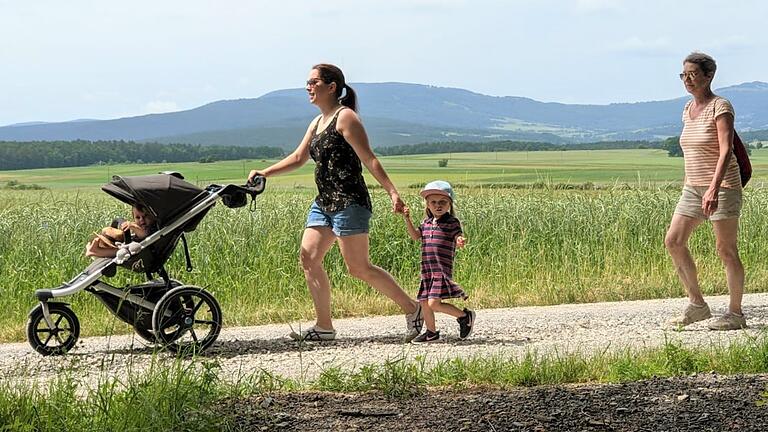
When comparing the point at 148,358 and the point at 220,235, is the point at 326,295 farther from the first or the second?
the point at 220,235

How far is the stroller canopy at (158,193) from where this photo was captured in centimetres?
853

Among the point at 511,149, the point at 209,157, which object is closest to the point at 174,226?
the point at 209,157

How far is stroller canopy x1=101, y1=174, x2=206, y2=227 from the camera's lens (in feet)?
28.0

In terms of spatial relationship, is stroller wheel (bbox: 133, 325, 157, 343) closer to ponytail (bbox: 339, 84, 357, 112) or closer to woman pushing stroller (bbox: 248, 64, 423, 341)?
woman pushing stroller (bbox: 248, 64, 423, 341)

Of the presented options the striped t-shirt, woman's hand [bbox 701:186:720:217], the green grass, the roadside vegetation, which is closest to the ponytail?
the roadside vegetation

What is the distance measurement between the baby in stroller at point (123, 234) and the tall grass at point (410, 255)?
1353mm

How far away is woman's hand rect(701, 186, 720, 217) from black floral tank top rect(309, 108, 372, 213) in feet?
8.86

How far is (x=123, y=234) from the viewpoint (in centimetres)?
864

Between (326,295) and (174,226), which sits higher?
(174,226)

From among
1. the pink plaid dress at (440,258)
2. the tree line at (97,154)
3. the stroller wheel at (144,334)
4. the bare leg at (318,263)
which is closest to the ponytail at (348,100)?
the bare leg at (318,263)

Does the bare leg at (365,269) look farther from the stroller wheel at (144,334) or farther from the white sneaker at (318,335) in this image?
the stroller wheel at (144,334)

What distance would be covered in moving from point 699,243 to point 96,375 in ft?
31.2

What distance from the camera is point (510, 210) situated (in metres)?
16.0

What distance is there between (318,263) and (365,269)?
0.37 metres
